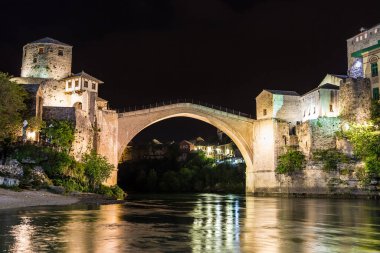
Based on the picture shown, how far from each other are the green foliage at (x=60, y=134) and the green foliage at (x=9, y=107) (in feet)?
7.77

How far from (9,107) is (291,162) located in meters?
27.3

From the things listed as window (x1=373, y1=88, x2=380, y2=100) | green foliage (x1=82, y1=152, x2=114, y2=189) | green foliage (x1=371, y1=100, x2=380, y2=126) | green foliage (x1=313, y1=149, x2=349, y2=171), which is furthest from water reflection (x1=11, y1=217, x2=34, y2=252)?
window (x1=373, y1=88, x2=380, y2=100)

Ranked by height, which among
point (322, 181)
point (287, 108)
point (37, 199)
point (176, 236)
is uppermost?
point (287, 108)

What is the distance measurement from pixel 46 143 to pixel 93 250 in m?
25.8

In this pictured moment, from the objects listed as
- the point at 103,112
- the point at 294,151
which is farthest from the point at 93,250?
the point at 294,151

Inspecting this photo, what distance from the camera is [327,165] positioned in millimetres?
42125

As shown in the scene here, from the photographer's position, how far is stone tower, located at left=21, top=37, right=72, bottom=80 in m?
43.5

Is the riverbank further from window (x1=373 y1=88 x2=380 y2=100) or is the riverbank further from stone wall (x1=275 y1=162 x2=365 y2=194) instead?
window (x1=373 y1=88 x2=380 y2=100)

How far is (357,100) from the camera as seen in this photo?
139ft

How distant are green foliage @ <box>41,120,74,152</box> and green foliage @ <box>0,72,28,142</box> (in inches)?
93.3

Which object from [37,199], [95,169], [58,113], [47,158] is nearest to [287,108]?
[95,169]

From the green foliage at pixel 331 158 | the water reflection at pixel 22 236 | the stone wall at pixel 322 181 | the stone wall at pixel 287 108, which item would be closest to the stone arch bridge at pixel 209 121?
the stone wall at pixel 287 108

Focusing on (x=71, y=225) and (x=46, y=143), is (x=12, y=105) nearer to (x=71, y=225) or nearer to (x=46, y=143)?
(x=46, y=143)

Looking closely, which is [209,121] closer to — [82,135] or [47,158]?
[82,135]
